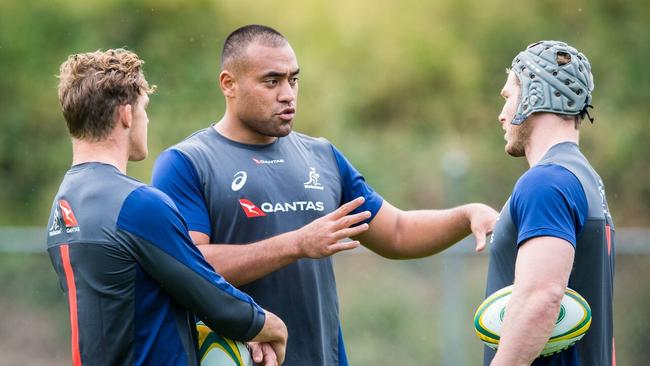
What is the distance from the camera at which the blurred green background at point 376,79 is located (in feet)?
44.4

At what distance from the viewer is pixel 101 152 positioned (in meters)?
4.15

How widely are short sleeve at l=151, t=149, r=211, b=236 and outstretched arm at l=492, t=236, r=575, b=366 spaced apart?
1.68 m

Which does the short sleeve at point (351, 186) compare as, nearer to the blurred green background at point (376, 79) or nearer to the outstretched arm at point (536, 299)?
the outstretched arm at point (536, 299)

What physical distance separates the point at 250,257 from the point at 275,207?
389mm

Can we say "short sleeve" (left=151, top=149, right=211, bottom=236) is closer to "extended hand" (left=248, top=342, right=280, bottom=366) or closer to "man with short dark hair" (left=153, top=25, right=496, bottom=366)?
"man with short dark hair" (left=153, top=25, right=496, bottom=366)

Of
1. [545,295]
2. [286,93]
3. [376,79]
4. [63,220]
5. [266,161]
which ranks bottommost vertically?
[545,295]

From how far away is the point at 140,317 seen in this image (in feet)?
13.2

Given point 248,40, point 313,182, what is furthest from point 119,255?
point 248,40

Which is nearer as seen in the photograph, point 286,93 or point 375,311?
point 286,93

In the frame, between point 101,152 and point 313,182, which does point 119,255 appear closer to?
point 101,152

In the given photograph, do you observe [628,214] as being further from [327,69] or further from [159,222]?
[159,222]

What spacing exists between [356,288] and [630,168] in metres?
5.34

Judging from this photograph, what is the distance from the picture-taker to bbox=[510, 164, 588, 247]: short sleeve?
400 cm

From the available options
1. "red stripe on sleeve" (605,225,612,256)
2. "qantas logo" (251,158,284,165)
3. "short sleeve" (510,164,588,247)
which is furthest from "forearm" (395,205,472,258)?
"short sleeve" (510,164,588,247)
